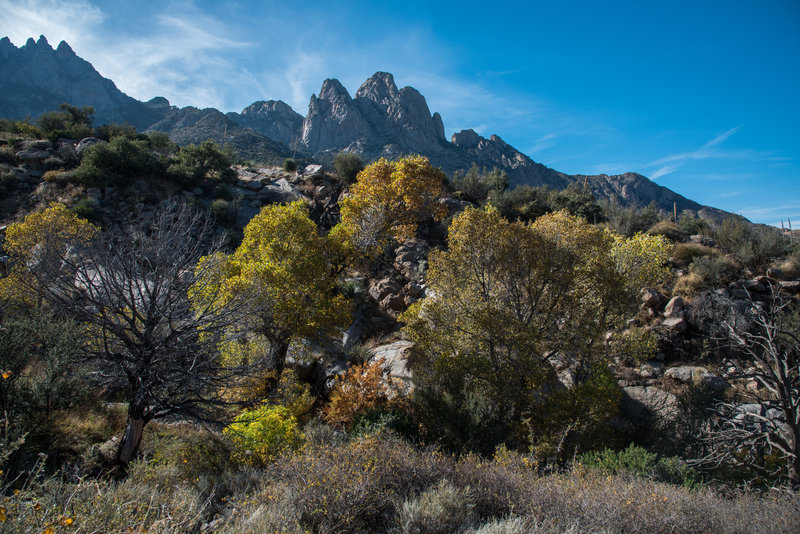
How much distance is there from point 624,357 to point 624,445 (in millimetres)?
3296

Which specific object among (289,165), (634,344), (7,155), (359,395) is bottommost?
(359,395)

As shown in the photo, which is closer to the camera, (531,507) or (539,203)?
(531,507)

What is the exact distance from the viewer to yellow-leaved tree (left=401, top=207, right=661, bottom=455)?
8523mm

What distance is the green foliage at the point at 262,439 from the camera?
6.60m

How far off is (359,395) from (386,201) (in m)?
11.0

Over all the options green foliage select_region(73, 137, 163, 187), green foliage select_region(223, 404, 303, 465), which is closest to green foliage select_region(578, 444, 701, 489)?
green foliage select_region(223, 404, 303, 465)

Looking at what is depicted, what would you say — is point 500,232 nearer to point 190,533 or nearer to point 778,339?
point 190,533

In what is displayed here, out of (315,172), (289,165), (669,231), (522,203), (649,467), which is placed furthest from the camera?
(289,165)

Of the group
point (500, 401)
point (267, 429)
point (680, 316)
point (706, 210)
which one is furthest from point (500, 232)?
point (706, 210)

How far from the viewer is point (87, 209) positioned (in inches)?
782

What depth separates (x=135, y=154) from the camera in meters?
24.6

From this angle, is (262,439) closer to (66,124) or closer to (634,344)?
(634,344)

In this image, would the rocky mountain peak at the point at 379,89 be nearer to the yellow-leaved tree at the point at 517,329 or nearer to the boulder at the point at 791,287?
the boulder at the point at 791,287

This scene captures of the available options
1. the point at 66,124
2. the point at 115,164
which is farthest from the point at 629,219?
the point at 66,124
